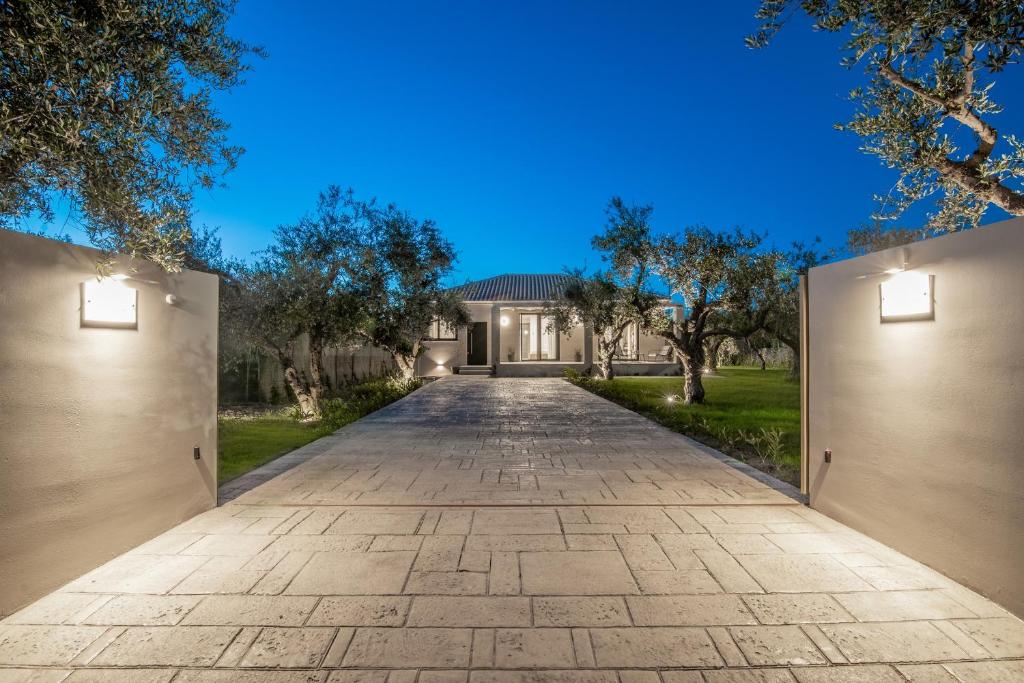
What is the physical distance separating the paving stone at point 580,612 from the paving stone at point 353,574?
2.43ft

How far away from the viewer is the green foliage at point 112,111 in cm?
326

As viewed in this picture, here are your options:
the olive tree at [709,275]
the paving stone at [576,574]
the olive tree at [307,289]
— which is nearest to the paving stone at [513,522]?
the paving stone at [576,574]

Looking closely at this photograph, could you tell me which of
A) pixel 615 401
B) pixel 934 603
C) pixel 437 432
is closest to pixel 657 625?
pixel 934 603

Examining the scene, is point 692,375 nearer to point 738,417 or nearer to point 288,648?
point 738,417

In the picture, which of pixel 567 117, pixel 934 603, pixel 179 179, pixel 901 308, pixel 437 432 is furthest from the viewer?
pixel 567 117

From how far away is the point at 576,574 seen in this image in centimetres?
277

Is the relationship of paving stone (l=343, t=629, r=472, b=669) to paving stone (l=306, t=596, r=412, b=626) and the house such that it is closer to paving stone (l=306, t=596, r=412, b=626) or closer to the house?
paving stone (l=306, t=596, r=412, b=626)

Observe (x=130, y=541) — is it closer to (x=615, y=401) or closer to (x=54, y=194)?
(x=54, y=194)

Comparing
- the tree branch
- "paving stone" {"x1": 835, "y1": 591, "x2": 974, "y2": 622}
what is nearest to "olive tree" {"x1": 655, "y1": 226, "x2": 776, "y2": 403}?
the tree branch

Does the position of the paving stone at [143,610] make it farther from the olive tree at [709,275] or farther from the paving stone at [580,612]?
the olive tree at [709,275]

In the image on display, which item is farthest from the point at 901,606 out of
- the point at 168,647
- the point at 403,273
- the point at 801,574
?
the point at 403,273

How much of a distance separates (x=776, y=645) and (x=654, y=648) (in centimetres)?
50

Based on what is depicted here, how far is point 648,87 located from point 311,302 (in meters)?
31.3

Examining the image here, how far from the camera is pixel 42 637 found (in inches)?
85.0
